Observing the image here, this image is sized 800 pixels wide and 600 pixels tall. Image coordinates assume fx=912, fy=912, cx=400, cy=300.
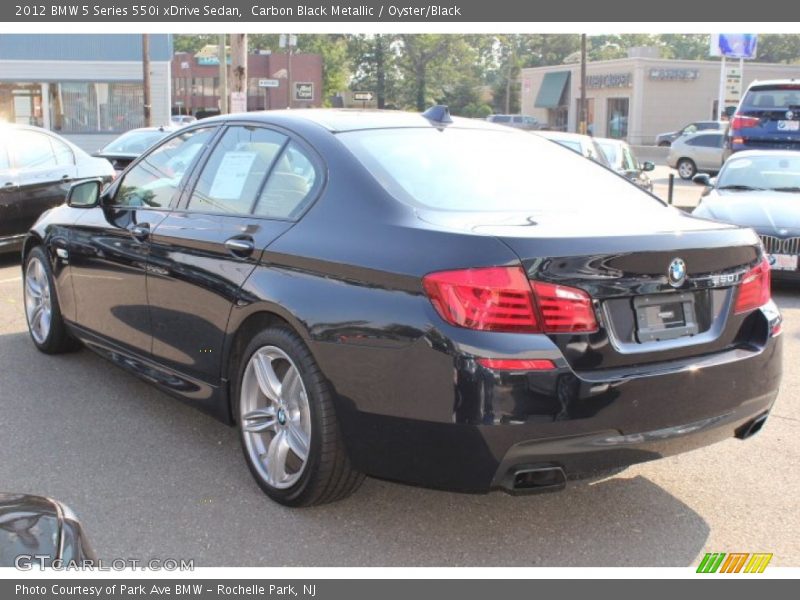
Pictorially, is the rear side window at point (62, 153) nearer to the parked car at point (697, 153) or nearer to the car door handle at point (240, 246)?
the car door handle at point (240, 246)

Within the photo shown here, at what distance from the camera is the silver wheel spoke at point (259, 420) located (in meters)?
3.90

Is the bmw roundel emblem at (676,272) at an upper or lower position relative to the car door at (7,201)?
upper

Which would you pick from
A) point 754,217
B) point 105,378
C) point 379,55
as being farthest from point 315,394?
point 379,55

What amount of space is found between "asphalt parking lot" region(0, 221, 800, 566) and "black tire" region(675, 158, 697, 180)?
26452 millimetres

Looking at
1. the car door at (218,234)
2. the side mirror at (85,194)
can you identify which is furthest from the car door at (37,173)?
the car door at (218,234)

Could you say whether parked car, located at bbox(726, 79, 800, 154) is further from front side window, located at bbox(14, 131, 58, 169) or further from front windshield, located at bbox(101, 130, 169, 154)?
front side window, located at bbox(14, 131, 58, 169)

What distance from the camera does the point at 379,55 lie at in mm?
92188

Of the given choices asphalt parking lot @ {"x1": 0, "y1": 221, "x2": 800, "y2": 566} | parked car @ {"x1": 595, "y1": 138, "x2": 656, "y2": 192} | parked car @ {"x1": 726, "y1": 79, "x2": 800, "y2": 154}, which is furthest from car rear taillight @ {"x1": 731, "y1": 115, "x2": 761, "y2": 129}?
asphalt parking lot @ {"x1": 0, "y1": 221, "x2": 800, "y2": 566}

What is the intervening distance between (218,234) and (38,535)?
2217mm

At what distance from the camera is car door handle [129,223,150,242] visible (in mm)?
4699

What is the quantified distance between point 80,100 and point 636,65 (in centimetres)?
3325

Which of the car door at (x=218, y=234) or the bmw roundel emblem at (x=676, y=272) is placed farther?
the car door at (x=218, y=234)

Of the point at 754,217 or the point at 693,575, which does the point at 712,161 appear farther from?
the point at 693,575

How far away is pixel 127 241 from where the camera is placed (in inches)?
192
